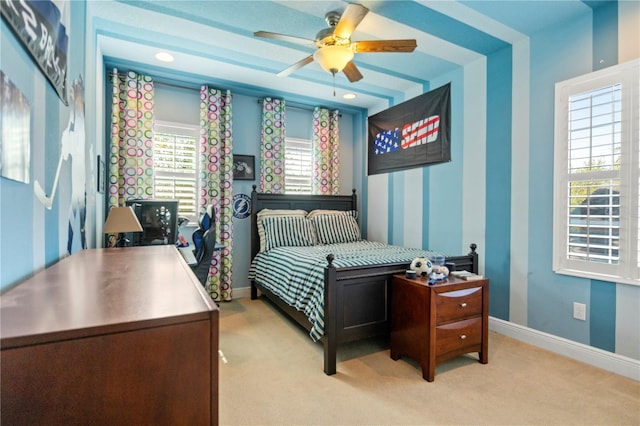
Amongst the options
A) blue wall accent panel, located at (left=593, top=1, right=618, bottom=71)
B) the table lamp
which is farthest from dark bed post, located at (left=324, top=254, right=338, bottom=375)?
blue wall accent panel, located at (left=593, top=1, right=618, bottom=71)

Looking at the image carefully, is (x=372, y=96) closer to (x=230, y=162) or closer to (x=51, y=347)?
(x=230, y=162)

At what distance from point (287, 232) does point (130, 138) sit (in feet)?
6.51

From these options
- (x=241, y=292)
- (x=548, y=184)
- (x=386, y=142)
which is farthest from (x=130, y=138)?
(x=548, y=184)

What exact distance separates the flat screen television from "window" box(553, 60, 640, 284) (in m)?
3.30

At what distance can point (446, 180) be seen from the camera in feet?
11.4

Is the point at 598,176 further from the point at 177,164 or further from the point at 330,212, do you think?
the point at 177,164

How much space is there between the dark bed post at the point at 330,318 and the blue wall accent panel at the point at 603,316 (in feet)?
6.31

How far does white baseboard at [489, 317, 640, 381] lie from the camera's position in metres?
2.15

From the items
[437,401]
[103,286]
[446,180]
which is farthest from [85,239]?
[446,180]

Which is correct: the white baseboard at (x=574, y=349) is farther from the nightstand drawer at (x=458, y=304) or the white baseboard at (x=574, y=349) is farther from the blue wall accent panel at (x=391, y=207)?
the blue wall accent panel at (x=391, y=207)

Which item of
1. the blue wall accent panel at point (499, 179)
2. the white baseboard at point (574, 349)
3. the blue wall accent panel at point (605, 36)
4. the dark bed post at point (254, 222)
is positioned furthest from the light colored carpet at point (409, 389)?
the blue wall accent panel at point (605, 36)

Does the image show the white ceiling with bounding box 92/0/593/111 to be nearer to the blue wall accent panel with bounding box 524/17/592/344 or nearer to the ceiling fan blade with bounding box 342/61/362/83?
the blue wall accent panel with bounding box 524/17/592/344

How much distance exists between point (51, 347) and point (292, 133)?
409 centimetres

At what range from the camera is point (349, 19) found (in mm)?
2078
